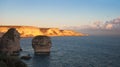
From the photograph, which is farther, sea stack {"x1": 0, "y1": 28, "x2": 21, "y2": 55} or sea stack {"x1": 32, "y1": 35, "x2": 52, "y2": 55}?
sea stack {"x1": 32, "y1": 35, "x2": 52, "y2": 55}

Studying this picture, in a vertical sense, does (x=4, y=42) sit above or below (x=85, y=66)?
above

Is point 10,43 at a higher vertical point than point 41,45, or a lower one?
higher

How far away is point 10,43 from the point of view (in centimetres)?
10494

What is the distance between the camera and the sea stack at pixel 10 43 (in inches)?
4043

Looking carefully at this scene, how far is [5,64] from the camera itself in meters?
33.5

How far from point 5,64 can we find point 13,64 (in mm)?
1701

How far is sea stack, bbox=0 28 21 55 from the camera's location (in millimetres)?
102688

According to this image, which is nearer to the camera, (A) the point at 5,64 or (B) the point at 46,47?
(A) the point at 5,64

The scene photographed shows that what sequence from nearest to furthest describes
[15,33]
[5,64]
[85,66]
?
[5,64] → [85,66] → [15,33]

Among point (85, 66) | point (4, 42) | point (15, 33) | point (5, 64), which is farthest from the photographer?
point (15, 33)

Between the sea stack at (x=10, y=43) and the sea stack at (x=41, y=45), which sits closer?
the sea stack at (x=10, y=43)

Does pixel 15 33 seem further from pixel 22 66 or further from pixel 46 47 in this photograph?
pixel 22 66

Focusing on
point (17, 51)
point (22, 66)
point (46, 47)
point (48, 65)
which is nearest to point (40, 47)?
point (46, 47)

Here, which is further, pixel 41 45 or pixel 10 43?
pixel 41 45
